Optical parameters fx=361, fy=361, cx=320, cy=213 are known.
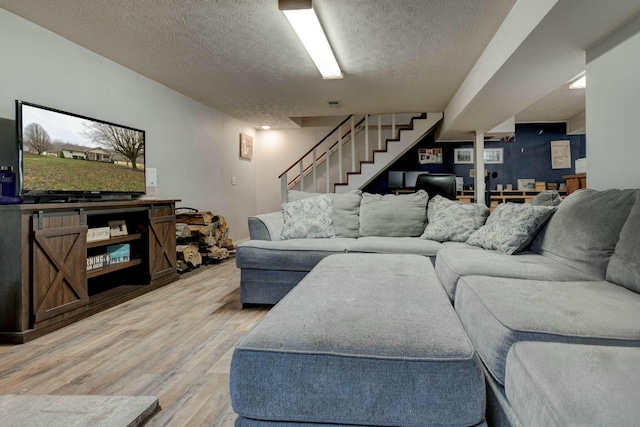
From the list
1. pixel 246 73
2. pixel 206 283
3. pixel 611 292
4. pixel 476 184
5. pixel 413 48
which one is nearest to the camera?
pixel 611 292

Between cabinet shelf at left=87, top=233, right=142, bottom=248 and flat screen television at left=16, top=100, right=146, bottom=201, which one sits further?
cabinet shelf at left=87, top=233, right=142, bottom=248

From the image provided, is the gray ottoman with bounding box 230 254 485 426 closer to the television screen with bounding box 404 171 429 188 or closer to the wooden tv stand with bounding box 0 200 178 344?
the wooden tv stand with bounding box 0 200 178 344

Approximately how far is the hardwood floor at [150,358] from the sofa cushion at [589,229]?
73.2 inches

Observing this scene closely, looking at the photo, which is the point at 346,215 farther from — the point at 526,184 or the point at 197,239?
the point at 526,184

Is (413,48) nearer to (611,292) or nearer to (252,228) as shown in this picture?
(252,228)

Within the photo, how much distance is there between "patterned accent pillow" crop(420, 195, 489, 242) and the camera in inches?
123

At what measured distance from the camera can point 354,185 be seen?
7.05 metres

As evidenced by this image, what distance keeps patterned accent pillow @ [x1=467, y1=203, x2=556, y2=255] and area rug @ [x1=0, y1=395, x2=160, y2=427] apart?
2.24 metres

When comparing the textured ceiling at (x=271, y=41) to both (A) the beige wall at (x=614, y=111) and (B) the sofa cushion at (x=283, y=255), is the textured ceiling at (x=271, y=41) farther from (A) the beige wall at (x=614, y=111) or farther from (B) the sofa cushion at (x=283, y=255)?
(B) the sofa cushion at (x=283, y=255)

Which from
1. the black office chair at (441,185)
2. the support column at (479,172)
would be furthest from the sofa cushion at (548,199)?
the support column at (479,172)

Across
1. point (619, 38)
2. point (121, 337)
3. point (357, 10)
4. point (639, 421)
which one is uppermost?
point (357, 10)

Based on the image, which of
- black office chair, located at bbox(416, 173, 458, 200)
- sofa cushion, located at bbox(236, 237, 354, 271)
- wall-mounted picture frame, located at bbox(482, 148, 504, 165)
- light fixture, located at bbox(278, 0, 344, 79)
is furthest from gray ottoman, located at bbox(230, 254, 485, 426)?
wall-mounted picture frame, located at bbox(482, 148, 504, 165)

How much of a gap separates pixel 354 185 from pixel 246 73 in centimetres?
343

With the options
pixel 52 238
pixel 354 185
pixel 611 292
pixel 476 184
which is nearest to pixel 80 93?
pixel 52 238
